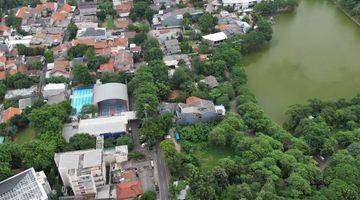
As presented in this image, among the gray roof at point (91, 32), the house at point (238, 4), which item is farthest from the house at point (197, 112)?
the house at point (238, 4)

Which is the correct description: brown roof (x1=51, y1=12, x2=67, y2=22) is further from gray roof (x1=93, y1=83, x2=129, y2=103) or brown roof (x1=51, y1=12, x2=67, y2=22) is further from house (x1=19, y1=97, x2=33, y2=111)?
gray roof (x1=93, y1=83, x2=129, y2=103)

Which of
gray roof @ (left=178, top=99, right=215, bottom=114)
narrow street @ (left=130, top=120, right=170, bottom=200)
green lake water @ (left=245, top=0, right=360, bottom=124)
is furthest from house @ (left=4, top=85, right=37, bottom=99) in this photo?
green lake water @ (left=245, top=0, right=360, bottom=124)

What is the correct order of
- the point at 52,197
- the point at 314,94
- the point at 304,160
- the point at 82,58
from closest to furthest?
the point at 52,197 < the point at 304,160 < the point at 314,94 < the point at 82,58

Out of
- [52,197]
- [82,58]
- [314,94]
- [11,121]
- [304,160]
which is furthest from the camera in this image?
[82,58]

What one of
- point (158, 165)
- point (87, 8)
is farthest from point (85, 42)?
point (158, 165)

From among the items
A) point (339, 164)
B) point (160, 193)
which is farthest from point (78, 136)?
point (339, 164)

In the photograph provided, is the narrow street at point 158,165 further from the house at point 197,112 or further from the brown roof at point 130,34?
the brown roof at point 130,34

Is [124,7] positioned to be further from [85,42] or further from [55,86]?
[55,86]

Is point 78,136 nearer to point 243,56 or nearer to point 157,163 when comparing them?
point 157,163
